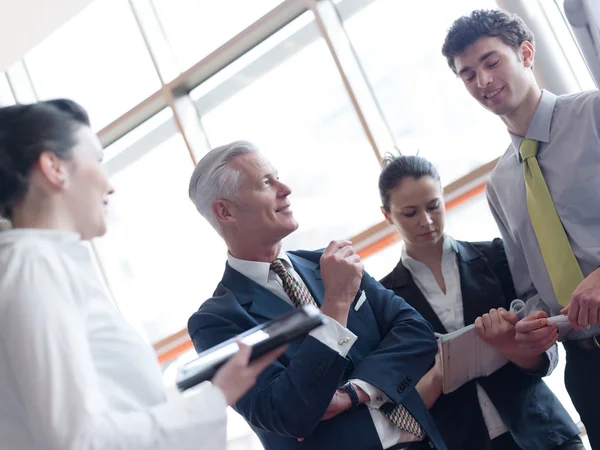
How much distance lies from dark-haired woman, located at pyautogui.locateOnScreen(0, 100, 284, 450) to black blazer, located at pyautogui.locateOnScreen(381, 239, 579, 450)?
1.20m

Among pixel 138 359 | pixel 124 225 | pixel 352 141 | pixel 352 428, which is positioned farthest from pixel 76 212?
pixel 124 225

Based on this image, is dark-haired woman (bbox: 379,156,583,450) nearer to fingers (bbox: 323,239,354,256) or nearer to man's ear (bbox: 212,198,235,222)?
fingers (bbox: 323,239,354,256)

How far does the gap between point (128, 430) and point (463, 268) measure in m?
1.67

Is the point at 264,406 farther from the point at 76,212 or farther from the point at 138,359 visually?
the point at 76,212

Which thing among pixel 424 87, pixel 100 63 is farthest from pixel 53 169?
pixel 100 63

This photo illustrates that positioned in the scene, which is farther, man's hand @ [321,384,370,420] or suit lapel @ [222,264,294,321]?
suit lapel @ [222,264,294,321]

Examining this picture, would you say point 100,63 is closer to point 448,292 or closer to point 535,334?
point 448,292

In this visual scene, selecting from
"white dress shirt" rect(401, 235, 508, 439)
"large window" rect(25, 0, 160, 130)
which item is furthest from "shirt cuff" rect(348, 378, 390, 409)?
"large window" rect(25, 0, 160, 130)

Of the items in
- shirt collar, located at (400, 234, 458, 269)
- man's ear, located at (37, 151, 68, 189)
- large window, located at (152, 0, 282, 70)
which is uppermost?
large window, located at (152, 0, 282, 70)

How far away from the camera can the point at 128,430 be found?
1.20 meters

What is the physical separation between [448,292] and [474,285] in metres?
0.10

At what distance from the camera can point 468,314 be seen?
99.1 inches

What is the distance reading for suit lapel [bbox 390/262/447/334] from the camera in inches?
100

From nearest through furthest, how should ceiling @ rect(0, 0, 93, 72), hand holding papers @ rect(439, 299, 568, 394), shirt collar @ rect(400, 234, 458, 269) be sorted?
hand holding papers @ rect(439, 299, 568, 394) < shirt collar @ rect(400, 234, 458, 269) < ceiling @ rect(0, 0, 93, 72)
